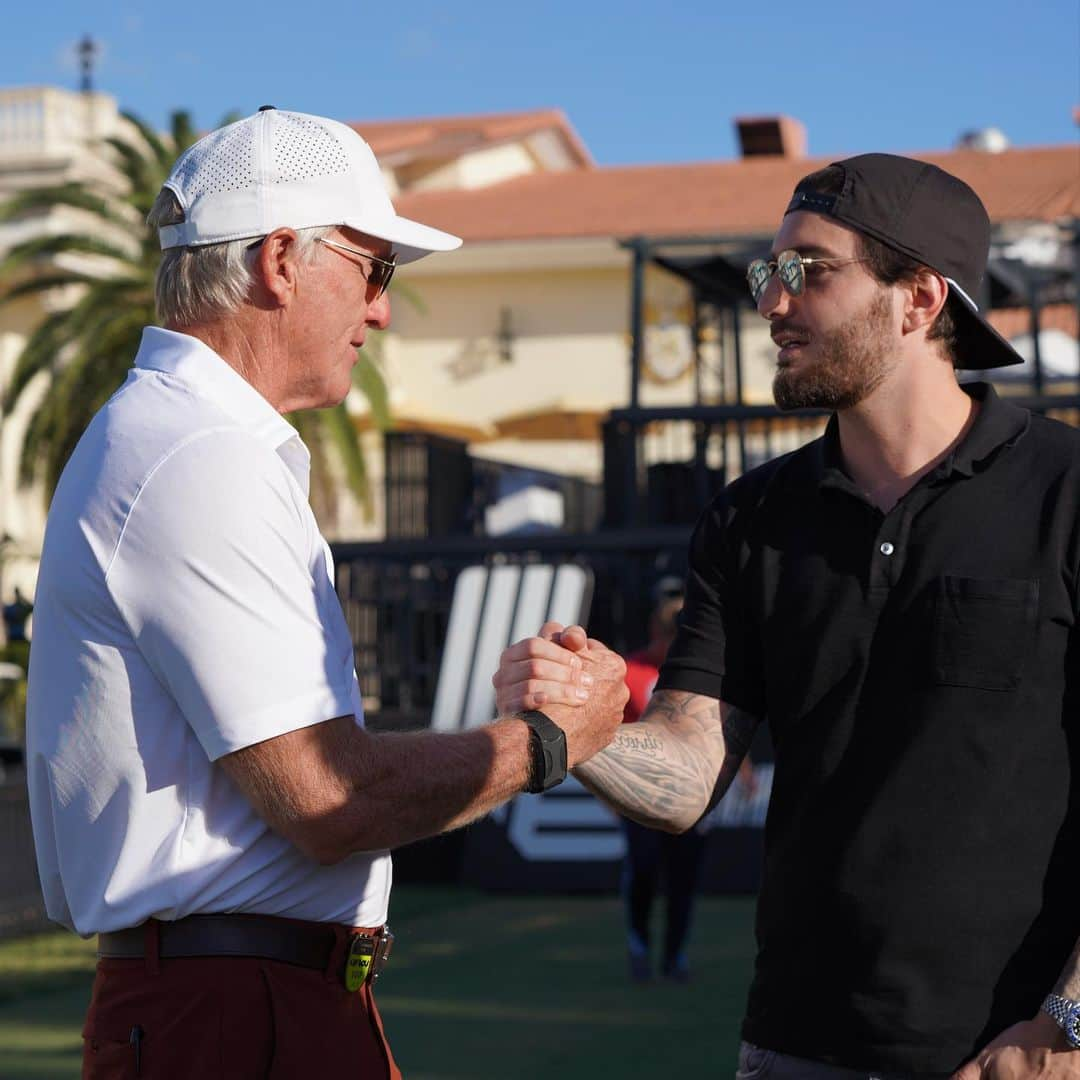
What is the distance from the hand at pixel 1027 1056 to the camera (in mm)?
2725

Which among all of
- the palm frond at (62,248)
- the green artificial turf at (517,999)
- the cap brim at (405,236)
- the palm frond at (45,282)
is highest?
the palm frond at (62,248)

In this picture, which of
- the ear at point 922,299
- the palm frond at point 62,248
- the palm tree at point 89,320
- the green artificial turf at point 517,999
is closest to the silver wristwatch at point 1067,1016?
the ear at point 922,299

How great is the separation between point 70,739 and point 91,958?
29.0ft

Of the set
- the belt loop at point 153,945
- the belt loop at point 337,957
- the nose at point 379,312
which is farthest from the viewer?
the nose at point 379,312

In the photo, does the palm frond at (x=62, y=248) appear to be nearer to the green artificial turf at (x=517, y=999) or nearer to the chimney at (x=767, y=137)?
the green artificial turf at (x=517, y=999)

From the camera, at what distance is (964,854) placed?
9.40 feet

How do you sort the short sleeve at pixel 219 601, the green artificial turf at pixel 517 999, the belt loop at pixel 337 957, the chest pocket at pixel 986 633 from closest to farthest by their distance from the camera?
1. the short sleeve at pixel 219 601
2. the belt loop at pixel 337 957
3. the chest pocket at pixel 986 633
4. the green artificial turf at pixel 517 999

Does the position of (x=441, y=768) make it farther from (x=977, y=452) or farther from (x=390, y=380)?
(x=390, y=380)

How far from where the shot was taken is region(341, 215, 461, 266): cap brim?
292 cm

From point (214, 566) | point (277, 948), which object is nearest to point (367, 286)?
point (214, 566)

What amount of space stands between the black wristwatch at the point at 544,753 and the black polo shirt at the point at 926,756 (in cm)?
42

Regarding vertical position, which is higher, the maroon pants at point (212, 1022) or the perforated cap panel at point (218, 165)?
the perforated cap panel at point (218, 165)

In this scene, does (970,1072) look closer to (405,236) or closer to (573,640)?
(573,640)

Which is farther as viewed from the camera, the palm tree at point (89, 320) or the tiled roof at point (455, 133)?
the tiled roof at point (455, 133)
